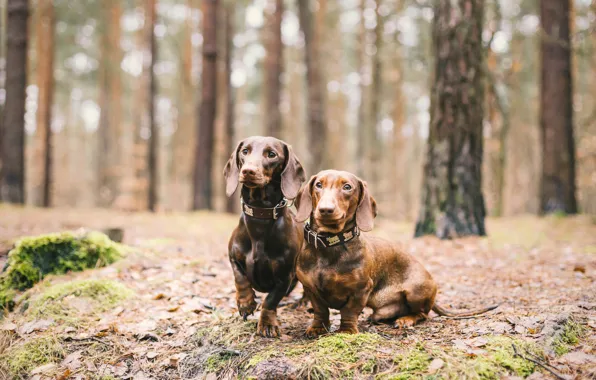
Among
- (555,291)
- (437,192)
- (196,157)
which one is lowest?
(555,291)

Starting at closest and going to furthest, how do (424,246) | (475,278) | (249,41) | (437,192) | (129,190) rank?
(475,278), (424,246), (437,192), (129,190), (249,41)

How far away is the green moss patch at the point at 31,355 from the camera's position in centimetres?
345

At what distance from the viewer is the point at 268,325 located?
361cm

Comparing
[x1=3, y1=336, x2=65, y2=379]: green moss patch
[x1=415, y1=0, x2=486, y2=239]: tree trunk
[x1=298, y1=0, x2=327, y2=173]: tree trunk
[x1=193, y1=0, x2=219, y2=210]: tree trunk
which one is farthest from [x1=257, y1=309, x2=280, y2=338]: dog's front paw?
[x1=193, y1=0, x2=219, y2=210]: tree trunk

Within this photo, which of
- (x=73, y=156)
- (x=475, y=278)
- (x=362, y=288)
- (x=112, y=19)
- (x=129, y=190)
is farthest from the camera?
(x=73, y=156)

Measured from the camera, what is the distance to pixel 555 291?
4.65 meters

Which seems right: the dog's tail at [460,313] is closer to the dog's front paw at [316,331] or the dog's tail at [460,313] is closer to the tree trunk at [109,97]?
the dog's front paw at [316,331]

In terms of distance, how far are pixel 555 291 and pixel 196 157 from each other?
11.9 m

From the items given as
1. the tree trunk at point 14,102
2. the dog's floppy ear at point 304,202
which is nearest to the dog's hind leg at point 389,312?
the dog's floppy ear at point 304,202

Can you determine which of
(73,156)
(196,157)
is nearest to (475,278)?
(196,157)

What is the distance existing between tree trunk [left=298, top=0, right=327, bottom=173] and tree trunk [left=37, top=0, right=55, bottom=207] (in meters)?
9.27

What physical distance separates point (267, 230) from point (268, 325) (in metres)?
0.76

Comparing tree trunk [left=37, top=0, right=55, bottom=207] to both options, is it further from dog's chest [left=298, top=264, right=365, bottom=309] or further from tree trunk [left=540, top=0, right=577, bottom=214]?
tree trunk [left=540, top=0, right=577, bottom=214]

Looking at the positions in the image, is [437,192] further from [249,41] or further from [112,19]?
[249,41]
